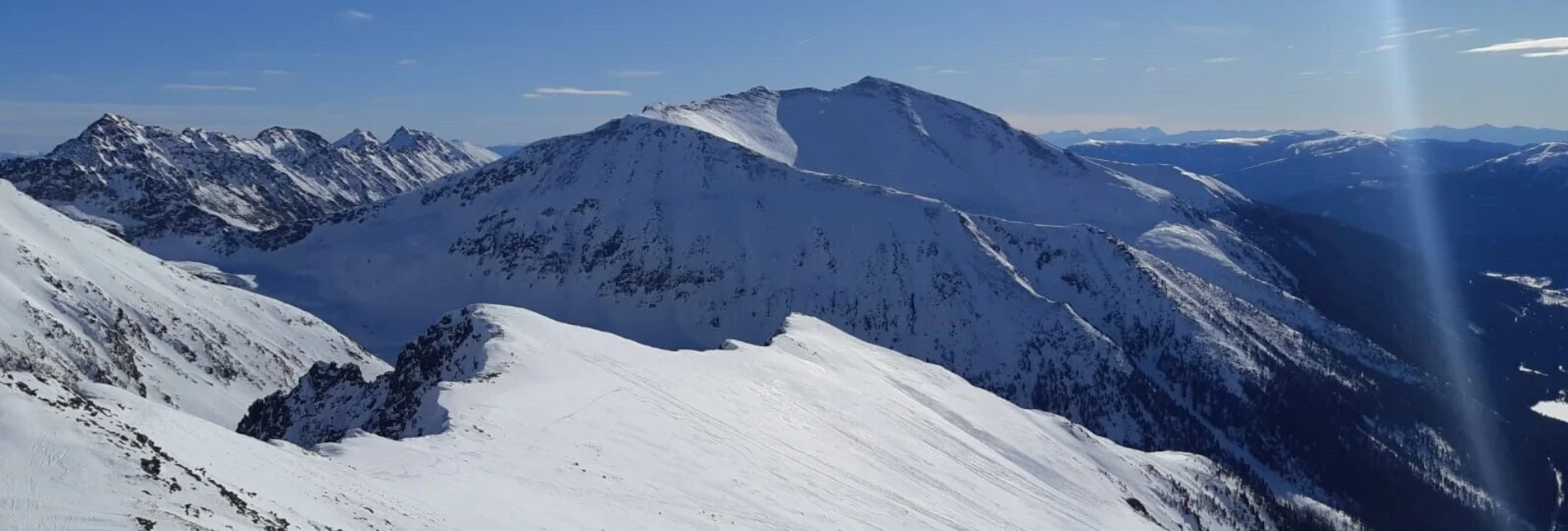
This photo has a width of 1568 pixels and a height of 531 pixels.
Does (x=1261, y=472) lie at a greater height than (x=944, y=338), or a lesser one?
lesser

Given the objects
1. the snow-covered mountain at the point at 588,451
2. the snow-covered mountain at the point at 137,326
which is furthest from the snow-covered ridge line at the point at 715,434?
the snow-covered mountain at the point at 137,326

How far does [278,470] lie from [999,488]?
6926 centimetres

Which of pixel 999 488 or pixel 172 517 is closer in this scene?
pixel 172 517

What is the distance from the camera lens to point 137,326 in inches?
5049

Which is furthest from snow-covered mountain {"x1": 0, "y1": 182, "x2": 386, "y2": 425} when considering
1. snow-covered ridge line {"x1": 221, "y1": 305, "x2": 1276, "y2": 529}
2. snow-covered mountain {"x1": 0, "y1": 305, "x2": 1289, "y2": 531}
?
snow-covered ridge line {"x1": 221, "y1": 305, "x2": 1276, "y2": 529}

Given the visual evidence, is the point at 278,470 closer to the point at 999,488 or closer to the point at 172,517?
the point at 172,517

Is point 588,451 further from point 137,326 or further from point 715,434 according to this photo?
point 137,326

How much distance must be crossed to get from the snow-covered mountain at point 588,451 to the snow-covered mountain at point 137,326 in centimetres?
Answer: 3974

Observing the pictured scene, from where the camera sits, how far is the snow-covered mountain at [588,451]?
3148cm

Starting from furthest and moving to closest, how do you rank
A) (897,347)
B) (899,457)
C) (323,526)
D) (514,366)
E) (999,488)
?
(897,347) < (999,488) < (899,457) < (514,366) < (323,526)

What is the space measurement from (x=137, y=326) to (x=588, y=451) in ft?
331

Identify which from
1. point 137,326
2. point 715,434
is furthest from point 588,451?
point 137,326

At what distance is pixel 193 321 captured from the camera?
456ft

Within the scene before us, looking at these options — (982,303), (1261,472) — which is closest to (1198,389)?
(1261,472)
